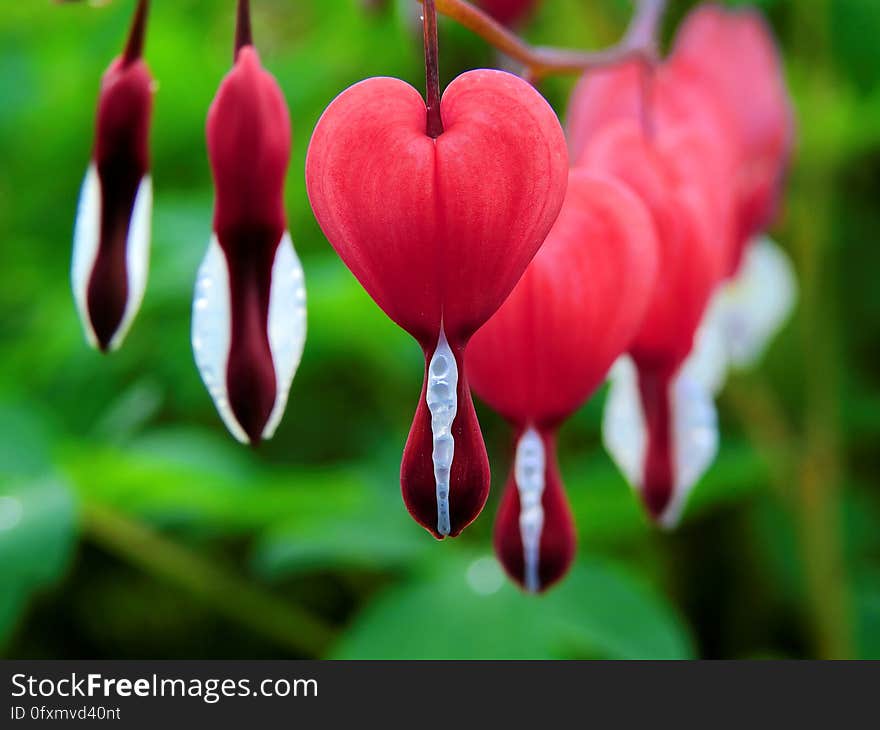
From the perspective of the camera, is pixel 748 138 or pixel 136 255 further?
pixel 748 138

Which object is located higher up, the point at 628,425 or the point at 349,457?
the point at 349,457

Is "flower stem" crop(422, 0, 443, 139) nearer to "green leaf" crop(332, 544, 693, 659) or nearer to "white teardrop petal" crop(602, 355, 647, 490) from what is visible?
"white teardrop petal" crop(602, 355, 647, 490)

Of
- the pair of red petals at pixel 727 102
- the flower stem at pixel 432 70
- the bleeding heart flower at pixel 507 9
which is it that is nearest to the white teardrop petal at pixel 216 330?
the flower stem at pixel 432 70

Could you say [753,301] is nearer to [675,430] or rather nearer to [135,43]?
[675,430]

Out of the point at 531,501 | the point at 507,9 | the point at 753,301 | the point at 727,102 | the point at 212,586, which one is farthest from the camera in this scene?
the point at 212,586

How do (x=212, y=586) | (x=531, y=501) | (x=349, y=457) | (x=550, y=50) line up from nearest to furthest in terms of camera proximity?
(x=531, y=501) < (x=550, y=50) < (x=212, y=586) < (x=349, y=457)

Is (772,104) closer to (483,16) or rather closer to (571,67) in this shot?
(571,67)

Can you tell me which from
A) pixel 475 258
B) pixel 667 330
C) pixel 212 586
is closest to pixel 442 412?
pixel 475 258

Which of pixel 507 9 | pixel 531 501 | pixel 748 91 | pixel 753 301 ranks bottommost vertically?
Answer: pixel 531 501
